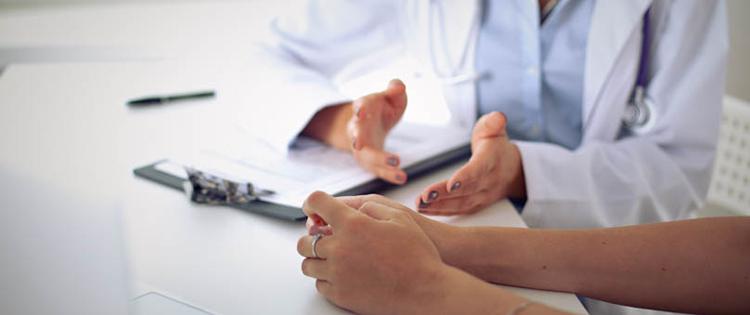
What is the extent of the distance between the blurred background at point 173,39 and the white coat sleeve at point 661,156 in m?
0.56

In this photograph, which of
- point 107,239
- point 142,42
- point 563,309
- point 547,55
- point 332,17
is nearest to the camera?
point 563,309

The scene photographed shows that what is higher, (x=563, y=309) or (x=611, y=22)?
(x=611, y=22)

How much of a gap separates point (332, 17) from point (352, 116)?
0.87 feet

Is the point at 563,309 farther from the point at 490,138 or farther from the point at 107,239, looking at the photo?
the point at 107,239

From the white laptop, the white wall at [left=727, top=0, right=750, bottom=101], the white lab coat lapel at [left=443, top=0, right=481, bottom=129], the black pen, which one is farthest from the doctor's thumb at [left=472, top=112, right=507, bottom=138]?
the white wall at [left=727, top=0, right=750, bottom=101]

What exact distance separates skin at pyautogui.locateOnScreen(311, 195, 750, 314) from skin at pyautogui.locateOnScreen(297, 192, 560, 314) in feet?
0.17

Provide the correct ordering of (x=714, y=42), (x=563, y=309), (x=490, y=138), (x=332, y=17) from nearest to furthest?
1. (x=563, y=309)
2. (x=490, y=138)
3. (x=714, y=42)
4. (x=332, y=17)

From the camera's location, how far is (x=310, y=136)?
1.07m

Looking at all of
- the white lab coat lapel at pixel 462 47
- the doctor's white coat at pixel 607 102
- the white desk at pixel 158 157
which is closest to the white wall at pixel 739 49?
the doctor's white coat at pixel 607 102

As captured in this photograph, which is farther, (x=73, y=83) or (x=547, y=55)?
(x=73, y=83)

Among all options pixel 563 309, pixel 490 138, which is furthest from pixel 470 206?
pixel 563 309

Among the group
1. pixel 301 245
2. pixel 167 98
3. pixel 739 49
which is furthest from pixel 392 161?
pixel 739 49

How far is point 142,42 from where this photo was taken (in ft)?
5.06

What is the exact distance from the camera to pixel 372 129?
949mm
